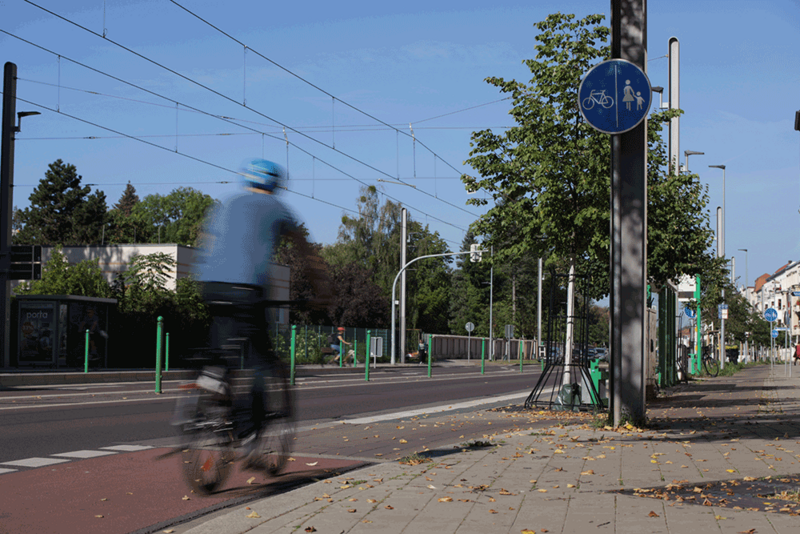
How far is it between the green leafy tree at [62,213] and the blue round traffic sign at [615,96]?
7046 centimetres

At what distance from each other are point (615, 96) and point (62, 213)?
2962 inches

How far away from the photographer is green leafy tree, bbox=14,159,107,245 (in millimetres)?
74375

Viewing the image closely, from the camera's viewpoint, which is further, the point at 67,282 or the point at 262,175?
the point at 67,282

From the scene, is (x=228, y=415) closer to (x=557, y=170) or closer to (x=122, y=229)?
(x=557, y=170)

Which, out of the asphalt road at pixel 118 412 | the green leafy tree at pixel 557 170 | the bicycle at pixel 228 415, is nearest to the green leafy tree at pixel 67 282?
the asphalt road at pixel 118 412

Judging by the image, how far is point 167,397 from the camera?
49.0 feet

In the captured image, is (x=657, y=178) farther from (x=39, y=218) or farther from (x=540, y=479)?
(x=39, y=218)

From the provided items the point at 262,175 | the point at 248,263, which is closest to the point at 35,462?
the point at 248,263

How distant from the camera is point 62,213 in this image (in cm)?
7681

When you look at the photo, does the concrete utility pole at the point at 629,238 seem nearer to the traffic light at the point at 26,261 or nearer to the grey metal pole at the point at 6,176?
the traffic light at the point at 26,261

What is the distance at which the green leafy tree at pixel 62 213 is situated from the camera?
2928 inches

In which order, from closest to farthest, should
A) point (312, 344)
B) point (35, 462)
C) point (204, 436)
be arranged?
point (204, 436)
point (35, 462)
point (312, 344)

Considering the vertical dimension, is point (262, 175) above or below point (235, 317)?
above

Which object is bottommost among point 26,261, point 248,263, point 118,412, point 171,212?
point 118,412
